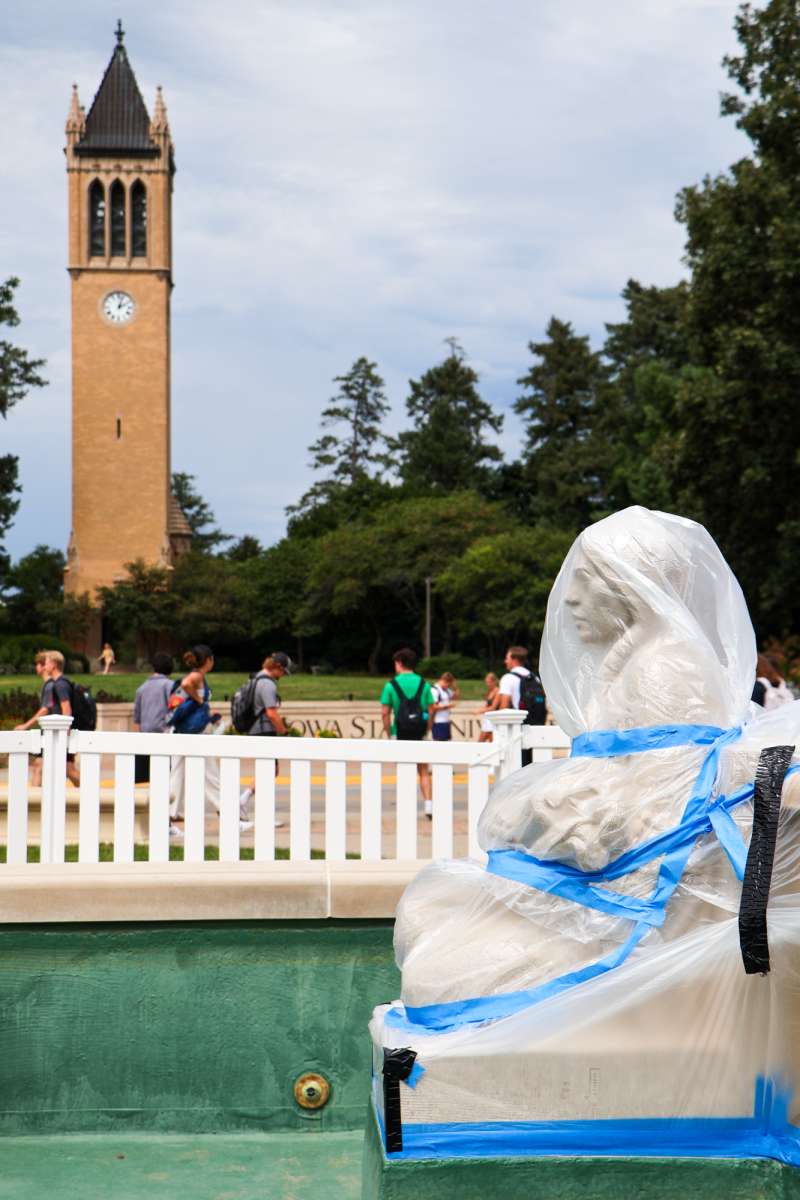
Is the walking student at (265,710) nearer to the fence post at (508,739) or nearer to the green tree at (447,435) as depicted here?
the fence post at (508,739)

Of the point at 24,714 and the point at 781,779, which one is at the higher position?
the point at 781,779

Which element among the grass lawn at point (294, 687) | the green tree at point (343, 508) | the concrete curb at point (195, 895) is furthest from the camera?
the green tree at point (343, 508)

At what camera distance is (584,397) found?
61156mm

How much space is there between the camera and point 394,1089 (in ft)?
6.40

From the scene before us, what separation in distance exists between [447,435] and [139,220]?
21.8 m

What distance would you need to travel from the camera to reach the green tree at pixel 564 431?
186 ft

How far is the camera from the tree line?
1886cm

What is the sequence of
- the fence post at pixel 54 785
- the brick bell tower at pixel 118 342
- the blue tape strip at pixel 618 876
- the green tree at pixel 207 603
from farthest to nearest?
the brick bell tower at pixel 118 342 → the green tree at pixel 207 603 → the fence post at pixel 54 785 → the blue tape strip at pixel 618 876

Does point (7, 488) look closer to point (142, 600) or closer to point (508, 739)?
point (142, 600)

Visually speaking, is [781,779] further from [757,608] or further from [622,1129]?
[757,608]

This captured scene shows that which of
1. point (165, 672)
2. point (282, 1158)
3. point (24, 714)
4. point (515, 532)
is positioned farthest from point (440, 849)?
point (515, 532)

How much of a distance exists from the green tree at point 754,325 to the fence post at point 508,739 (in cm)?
1521

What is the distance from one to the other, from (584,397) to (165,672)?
54.9m

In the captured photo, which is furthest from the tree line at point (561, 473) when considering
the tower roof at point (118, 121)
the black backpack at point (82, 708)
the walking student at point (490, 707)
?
the tower roof at point (118, 121)
